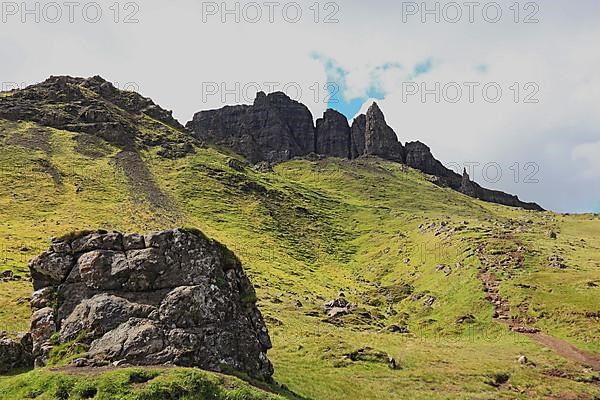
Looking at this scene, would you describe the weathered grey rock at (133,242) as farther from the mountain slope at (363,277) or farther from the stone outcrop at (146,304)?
the mountain slope at (363,277)

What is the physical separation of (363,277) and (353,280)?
422 centimetres

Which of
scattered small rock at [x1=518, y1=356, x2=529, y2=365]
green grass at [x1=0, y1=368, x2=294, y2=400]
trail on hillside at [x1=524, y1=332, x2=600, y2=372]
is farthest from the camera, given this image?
trail on hillside at [x1=524, y1=332, x2=600, y2=372]

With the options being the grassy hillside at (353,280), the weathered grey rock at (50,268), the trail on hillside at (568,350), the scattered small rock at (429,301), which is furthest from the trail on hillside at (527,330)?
the weathered grey rock at (50,268)

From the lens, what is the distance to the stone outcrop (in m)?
32.5

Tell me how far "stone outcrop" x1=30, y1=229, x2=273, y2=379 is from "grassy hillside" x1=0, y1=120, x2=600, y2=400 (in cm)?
393

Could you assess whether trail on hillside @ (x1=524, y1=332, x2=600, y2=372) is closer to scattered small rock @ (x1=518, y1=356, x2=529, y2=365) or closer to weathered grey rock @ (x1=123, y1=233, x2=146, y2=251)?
scattered small rock @ (x1=518, y1=356, x2=529, y2=365)

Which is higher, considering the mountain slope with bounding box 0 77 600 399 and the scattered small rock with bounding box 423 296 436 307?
the mountain slope with bounding box 0 77 600 399

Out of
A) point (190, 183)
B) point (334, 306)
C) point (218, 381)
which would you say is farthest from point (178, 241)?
point (190, 183)

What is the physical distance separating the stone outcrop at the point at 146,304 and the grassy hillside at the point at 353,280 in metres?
3.93

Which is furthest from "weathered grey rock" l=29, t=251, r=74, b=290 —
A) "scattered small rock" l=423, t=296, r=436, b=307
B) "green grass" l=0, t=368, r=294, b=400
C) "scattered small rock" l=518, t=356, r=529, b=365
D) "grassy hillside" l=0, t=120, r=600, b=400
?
"scattered small rock" l=423, t=296, r=436, b=307

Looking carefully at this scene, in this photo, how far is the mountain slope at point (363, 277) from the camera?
165 feet

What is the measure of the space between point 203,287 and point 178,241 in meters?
4.33

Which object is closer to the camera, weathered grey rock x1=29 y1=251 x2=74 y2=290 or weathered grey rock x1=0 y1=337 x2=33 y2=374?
weathered grey rock x1=0 y1=337 x2=33 y2=374

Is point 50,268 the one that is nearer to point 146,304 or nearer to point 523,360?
point 146,304
